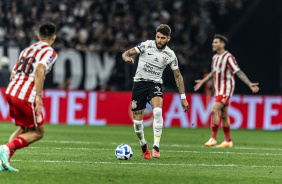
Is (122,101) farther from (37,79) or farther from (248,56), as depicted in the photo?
(37,79)

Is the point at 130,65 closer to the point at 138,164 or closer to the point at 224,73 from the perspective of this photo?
the point at 224,73

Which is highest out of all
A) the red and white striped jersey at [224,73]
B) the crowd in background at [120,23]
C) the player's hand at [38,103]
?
the crowd in background at [120,23]

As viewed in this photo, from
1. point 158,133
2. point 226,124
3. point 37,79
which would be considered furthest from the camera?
point 226,124

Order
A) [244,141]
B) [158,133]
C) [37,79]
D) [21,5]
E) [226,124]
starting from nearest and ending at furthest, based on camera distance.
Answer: [37,79], [158,133], [226,124], [244,141], [21,5]

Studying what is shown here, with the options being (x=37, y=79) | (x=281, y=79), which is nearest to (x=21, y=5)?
(x=281, y=79)

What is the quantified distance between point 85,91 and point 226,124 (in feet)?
24.3

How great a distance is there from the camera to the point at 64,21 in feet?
70.6

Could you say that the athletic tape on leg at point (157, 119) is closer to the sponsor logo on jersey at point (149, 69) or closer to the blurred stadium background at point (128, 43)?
the sponsor logo on jersey at point (149, 69)

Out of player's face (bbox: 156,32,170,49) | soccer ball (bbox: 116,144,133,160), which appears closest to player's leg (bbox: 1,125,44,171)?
soccer ball (bbox: 116,144,133,160)

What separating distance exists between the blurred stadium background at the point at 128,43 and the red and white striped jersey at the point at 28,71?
39.4 ft

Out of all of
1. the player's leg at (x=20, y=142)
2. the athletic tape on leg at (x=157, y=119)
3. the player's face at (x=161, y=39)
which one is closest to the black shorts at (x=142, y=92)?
the athletic tape on leg at (x=157, y=119)

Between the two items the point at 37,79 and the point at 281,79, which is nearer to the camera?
the point at 37,79

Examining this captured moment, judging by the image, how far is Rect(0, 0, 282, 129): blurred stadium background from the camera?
19.5 meters

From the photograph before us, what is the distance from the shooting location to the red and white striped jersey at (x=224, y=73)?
12906mm
